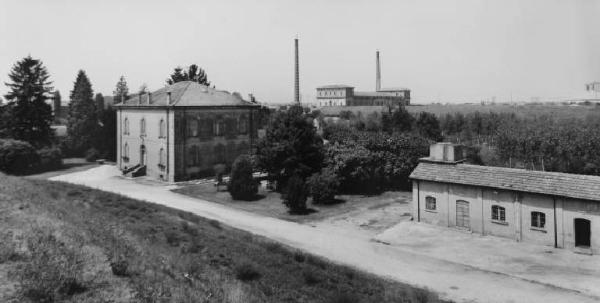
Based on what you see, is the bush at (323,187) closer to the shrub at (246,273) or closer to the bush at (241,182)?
the bush at (241,182)

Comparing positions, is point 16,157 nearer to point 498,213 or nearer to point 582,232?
point 498,213

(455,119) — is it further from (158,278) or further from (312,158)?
(158,278)

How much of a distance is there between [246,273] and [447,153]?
18791 mm

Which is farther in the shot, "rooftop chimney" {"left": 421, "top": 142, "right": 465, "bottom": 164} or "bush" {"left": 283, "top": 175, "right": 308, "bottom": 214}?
"bush" {"left": 283, "top": 175, "right": 308, "bottom": 214}


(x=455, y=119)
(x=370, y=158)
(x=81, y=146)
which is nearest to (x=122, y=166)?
(x=81, y=146)

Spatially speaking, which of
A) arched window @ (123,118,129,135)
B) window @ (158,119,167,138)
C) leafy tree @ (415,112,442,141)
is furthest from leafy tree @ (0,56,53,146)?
leafy tree @ (415,112,442,141)

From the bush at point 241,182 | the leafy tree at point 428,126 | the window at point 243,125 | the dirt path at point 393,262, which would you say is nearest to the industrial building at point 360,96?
the leafy tree at point 428,126

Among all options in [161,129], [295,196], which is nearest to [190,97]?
[161,129]

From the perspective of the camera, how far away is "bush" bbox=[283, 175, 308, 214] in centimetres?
3203

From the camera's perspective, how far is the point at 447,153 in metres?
29.4

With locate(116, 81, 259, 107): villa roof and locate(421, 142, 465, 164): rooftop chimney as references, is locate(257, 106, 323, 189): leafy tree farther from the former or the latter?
locate(116, 81, 259, 107): villa roof

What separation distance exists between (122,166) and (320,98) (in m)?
111

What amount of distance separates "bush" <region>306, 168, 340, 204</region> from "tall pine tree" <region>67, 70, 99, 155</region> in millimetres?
39613

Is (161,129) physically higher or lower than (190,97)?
lower
